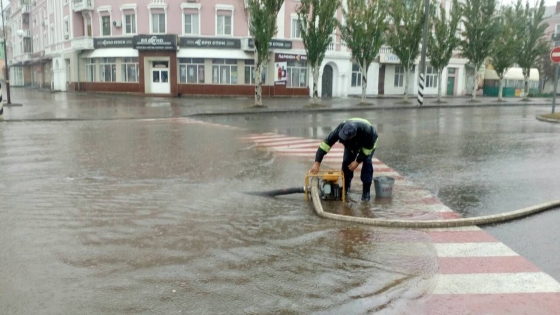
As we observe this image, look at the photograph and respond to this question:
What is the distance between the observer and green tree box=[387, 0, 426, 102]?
113 ft

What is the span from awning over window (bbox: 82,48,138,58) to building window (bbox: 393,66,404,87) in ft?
81.8

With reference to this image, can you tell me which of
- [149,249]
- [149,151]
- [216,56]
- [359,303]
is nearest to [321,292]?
[359,303]

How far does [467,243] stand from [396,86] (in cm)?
4488

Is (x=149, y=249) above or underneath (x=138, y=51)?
underneath

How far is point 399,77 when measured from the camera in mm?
48938

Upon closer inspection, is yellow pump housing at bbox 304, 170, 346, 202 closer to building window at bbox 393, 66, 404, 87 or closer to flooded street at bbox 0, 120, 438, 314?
flooded street at bbox 0, 120, 438, 314

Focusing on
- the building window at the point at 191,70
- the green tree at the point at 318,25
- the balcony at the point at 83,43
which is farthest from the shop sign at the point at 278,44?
the balcony at the point at 83,43

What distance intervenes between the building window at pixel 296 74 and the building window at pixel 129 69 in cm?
1291

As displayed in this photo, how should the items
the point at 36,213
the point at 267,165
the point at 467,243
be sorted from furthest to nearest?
the point at 267,165 < the point at 36,213 < the point at 467,243

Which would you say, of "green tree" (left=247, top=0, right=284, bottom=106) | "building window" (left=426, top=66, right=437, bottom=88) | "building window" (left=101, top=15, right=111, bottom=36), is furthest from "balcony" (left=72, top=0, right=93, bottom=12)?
"building window" (left=426, top=66, right=437, bottom=88)

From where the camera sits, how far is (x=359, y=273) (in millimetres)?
4879

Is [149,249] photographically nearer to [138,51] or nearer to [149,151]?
[149,151]

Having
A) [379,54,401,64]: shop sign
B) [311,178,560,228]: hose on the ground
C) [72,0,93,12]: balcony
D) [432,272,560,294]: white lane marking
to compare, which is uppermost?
[72,0,93,12]: balcony

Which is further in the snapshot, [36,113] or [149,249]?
[36,113]
